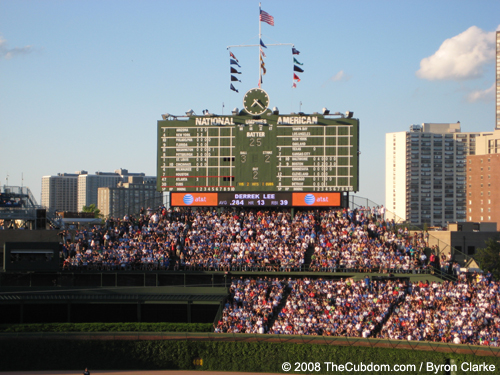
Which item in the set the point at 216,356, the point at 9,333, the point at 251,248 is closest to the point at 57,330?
the point at 9,333

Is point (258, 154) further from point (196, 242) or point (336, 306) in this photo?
point (336, 306)

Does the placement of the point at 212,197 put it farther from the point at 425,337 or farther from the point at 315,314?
the point at 425,337

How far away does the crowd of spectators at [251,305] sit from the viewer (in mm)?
39219

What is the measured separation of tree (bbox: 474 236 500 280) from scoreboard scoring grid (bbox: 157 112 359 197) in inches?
921

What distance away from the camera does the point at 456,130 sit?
191 meters

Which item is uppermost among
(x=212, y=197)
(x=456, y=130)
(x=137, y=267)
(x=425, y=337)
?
(x=456, y=130)

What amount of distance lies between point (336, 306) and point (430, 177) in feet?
484

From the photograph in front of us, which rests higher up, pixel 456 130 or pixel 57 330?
pixel 456 130

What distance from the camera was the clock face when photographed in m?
47.2

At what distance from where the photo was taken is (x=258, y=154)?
1864 inches

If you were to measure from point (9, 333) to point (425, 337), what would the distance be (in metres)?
25.3

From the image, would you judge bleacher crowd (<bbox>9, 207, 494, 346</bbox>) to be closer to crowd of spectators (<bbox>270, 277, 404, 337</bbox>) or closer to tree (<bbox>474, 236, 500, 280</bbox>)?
crowd of spectators (<bbox>270, 277, 404, 337</bbox>)

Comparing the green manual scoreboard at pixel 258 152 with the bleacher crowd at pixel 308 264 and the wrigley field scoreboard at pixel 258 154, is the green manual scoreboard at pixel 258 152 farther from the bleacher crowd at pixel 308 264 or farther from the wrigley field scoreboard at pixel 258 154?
the bleacher crowd at pixel 308 264

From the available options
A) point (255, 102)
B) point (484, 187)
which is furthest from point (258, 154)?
point (484, 187)
